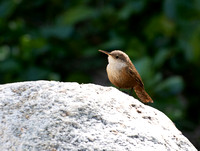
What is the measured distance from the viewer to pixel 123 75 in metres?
3.74

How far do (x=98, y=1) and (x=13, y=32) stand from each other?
7.39ft

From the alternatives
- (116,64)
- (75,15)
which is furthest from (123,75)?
(75,15)

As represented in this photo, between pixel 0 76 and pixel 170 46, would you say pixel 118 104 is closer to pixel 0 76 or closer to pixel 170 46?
pixel 0 76

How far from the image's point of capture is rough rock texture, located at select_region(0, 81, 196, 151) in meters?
2.47

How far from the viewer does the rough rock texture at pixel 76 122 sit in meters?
2.47

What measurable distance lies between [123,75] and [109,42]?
11.5 ft

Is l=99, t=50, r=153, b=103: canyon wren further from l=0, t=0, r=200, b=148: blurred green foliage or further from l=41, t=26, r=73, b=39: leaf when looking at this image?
l=41, t=26, r=73, b=39: leaf

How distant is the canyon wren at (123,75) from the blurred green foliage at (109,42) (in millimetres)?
2210

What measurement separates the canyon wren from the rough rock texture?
31.6 inches

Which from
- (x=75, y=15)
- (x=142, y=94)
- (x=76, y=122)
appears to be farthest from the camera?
(x=75, y=15)

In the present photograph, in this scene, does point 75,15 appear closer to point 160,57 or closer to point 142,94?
point 160,57

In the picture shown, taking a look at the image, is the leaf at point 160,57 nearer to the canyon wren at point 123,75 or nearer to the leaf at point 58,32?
the leaf at point 58,32

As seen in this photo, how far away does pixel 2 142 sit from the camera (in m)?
A: 2.55

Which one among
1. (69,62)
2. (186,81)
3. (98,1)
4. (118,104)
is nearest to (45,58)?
(69,62)
